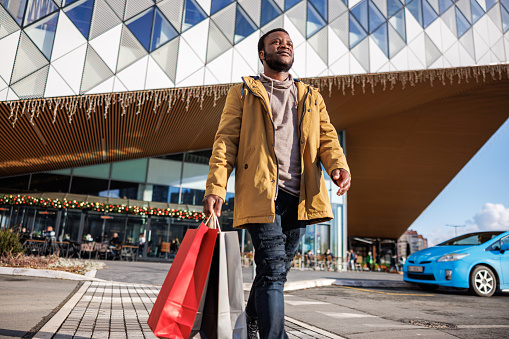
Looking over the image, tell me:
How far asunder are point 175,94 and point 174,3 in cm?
294

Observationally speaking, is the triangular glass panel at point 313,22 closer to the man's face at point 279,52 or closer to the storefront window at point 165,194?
the storefront window at point 165,194

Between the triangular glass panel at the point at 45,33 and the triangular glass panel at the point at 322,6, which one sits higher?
the triangular glass panel at the point at 322,6

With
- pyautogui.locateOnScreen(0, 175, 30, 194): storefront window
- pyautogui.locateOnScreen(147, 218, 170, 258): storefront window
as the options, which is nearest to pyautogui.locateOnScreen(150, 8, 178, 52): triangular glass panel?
pyautogui.locateOnScreen(147, 218, 170, 258): storefront window

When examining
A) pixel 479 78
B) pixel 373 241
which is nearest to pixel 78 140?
pixel 479 78

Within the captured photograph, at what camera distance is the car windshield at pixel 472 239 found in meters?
8.04

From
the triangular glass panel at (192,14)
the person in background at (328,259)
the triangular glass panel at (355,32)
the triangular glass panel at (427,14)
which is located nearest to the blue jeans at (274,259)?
the triangular glass panel at (192,14)

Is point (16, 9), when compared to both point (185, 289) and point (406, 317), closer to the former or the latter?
point (185, 289)

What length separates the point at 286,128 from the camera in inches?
94.7

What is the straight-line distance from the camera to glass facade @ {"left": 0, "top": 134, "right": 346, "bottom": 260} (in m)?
18.3

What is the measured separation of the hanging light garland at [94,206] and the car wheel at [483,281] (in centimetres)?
1281

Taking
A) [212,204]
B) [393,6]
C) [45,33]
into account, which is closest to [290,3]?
[393,6]

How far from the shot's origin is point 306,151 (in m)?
2.38

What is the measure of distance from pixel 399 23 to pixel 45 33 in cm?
1270

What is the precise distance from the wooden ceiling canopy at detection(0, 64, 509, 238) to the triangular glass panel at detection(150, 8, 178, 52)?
5.06 feet
